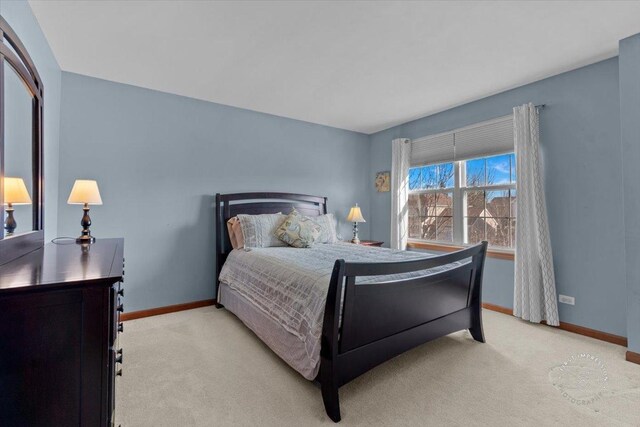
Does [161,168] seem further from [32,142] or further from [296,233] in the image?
[296,233]

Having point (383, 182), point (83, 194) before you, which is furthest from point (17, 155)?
point (383, 182)

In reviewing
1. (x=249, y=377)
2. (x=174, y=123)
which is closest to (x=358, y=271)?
(x=249, y=377)

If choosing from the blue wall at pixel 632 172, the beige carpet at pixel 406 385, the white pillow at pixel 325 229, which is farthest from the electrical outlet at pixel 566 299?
the white pillow at pixel 325 229

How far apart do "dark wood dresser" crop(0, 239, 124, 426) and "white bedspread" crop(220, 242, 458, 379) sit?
3.67 ft

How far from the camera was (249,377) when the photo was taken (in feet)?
6.90

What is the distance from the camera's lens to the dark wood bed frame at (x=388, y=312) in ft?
5.53

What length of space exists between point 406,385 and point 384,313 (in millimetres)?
537

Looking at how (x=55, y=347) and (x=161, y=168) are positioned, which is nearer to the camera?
(x=55, y=347)

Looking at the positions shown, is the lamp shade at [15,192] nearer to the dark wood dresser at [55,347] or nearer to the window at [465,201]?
the dark wood dresser at [55,347]

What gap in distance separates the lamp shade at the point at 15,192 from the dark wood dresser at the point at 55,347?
22.7 inches

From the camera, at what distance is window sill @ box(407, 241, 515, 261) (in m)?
3.38

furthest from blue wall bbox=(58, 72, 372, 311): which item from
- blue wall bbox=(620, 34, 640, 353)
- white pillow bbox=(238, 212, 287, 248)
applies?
blue wall bbox=(620, 34, 640, 353)

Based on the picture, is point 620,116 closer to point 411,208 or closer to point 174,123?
point 411,208

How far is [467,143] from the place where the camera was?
12.4 ft
